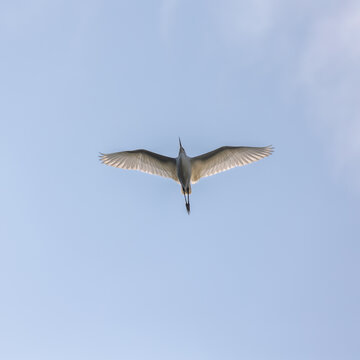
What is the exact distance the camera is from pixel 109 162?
23.5 meters

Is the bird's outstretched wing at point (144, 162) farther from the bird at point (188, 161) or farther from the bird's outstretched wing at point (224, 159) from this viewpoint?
the bird's outstretched wing at point (224, 159)

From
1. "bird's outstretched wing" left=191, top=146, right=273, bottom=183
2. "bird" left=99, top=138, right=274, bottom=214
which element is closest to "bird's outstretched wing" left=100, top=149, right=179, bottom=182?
"bird" left=99, top=138, right=274, bottom=214

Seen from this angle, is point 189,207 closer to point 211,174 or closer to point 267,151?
point 211,174

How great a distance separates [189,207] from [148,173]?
2.65 metres

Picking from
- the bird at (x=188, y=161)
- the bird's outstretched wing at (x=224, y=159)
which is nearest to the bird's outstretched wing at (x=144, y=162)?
the bird at (x=188, y=161)

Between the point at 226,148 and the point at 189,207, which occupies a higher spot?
the point at 226,148

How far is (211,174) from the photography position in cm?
2394

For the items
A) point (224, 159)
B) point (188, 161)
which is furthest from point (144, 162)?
point (224, 159)

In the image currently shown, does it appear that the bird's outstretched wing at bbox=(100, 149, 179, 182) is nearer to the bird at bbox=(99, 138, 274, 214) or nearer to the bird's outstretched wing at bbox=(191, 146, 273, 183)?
the bird at bbox=(99, 138, 274, 214)

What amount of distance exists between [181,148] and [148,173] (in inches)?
86.1

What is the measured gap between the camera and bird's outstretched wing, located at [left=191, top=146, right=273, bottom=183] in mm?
23328

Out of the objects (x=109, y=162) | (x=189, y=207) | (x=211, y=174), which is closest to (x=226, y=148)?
(x=211, y=174)

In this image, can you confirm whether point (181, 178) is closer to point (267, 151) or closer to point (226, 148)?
point (226, 148)

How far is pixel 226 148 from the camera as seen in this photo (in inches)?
917
